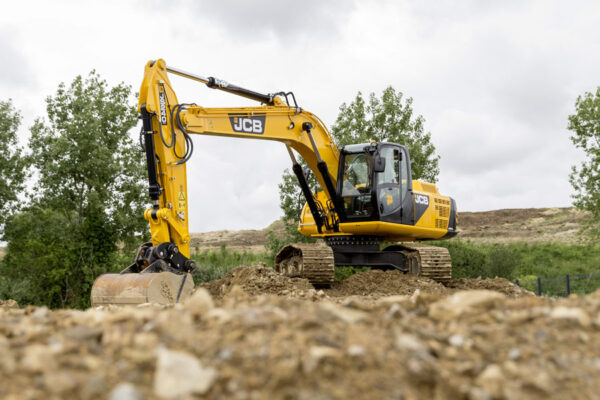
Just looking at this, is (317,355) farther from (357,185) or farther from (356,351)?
(357,185)

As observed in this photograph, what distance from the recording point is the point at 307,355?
8.61ft

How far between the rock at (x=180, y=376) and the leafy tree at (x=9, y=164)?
22639mm

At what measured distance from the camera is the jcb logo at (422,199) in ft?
44.3

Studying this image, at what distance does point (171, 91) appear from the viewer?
9906 millimetres

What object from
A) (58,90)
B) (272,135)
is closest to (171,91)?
(272,135)

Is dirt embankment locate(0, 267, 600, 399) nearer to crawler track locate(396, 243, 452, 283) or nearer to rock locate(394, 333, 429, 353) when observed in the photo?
rock locate(394, 333, 429, 353)

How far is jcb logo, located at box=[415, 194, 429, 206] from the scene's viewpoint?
13.5m

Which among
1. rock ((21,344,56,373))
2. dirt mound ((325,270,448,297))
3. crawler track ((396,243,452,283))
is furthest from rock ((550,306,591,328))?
crawler track ((396,243,452,283))

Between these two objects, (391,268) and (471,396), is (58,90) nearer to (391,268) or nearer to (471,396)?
(391,268)

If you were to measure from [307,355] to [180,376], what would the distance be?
56 centimetres

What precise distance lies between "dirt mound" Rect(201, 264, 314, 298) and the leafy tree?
14782 millimetres

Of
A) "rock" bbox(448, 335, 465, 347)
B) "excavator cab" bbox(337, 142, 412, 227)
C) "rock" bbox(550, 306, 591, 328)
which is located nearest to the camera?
"rock" bbox(448, 335, 465, 347)

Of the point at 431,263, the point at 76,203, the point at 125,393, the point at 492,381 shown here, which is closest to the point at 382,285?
the point at 431,263

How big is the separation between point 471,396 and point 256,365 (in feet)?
3.14
